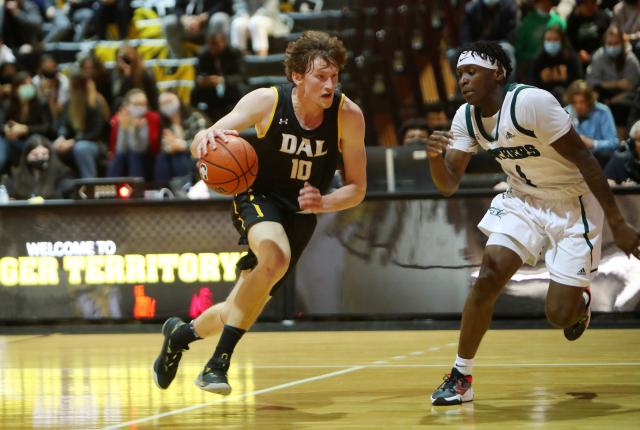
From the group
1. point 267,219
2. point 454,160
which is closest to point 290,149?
point 267,219

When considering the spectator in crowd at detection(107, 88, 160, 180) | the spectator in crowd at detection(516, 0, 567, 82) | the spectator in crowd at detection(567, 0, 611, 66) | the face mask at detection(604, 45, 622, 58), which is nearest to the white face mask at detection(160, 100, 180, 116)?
the spectator in crowd at detection(107, 88, 160, 180)

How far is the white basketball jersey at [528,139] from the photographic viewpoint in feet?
19.2

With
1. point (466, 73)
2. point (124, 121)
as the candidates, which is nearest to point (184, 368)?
point (466, 73)

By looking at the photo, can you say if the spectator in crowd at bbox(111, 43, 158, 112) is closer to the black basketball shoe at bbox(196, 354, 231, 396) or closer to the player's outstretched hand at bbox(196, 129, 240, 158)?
the player's outstretched hand at bbox(196, 129, 240, 158)

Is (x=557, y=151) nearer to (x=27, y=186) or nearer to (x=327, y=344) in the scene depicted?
(x=327, y=344)

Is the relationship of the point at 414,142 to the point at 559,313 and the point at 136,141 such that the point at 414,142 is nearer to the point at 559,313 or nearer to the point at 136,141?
the point at 136,141

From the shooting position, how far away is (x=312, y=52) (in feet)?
20.2

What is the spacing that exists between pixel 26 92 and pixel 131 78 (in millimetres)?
1414

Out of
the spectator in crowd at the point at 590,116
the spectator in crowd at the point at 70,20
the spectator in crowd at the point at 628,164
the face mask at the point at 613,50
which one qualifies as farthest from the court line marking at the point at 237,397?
the spectator in crowd at the point at 70,20

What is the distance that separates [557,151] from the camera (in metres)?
5.88

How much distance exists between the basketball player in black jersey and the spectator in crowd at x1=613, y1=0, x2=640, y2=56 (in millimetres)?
8490

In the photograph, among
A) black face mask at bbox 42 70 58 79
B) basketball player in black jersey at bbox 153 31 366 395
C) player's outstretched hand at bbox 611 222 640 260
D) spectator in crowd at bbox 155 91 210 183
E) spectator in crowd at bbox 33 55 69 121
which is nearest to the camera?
player's outstretched hand at bbox 611 222 640 260

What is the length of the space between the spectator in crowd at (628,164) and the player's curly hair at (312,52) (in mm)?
5245

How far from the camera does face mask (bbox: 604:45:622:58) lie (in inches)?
520
